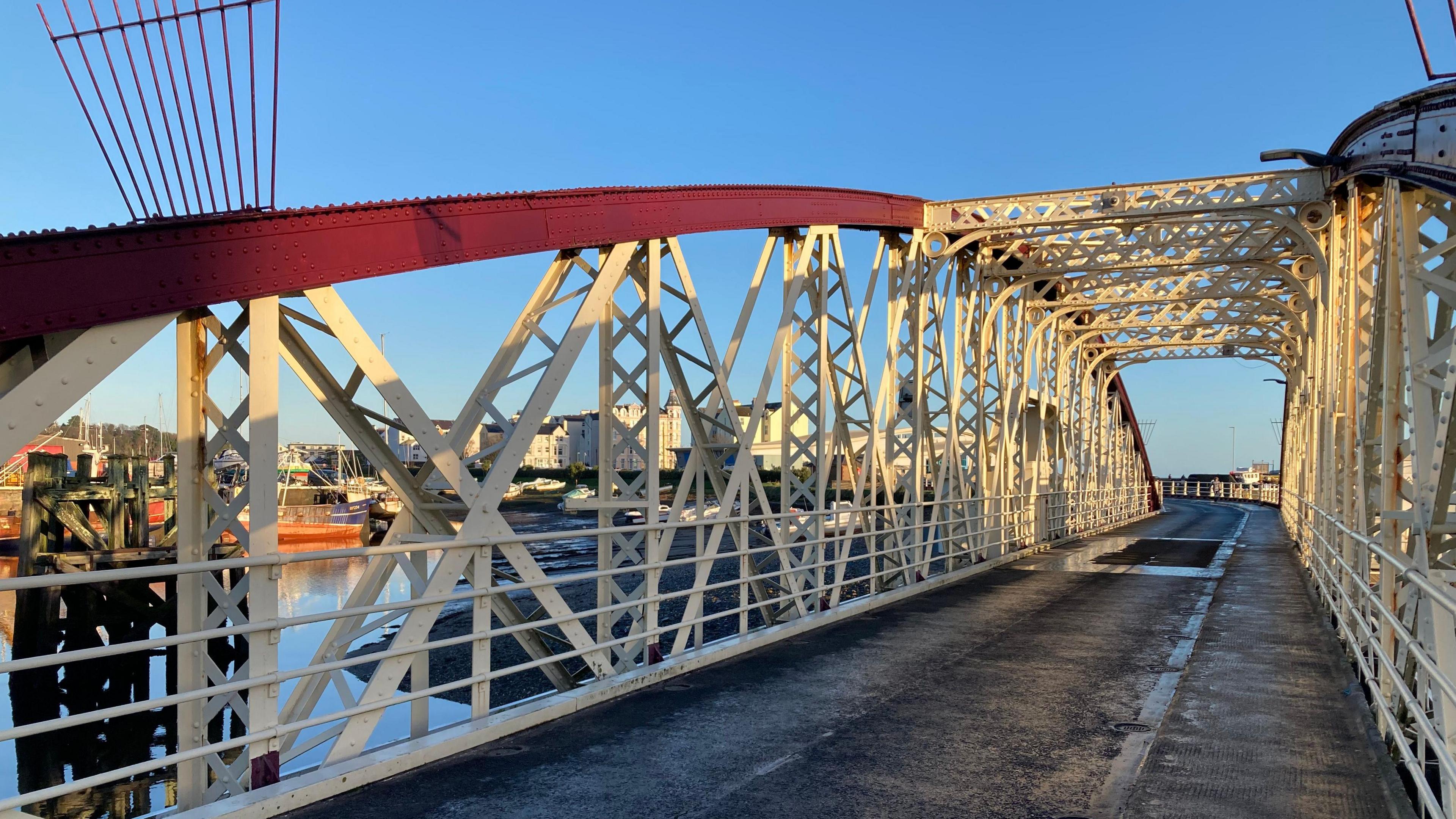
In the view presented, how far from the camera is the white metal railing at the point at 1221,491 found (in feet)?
237

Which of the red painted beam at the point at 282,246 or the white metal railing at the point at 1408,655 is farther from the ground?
the red painted beam at the point at 282,246

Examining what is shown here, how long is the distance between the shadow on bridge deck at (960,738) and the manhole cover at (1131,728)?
7 centimetres

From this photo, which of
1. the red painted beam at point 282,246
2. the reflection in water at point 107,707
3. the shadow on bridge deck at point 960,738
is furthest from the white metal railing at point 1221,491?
the red painted beam at point 282,246

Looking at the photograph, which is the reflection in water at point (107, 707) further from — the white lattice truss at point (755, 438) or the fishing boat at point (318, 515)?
the fishing boat at point (318, 515)

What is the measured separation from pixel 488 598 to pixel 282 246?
249 centimetres

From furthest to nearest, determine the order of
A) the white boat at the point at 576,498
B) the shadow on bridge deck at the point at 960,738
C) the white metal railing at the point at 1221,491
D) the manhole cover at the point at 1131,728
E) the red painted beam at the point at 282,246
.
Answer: the white metal railing at the point at 1221,491 → the white boat at the point at 576,498 → the manhole cover at the point at 1131,728 → the shadow on bridge deck at the point at 960,738 → the red painted beam at the point at 282,246

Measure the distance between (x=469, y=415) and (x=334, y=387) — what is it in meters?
0.95

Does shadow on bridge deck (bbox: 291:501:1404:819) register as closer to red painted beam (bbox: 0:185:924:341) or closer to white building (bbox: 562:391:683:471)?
red painted beam (bbox: 0:185:924:341)

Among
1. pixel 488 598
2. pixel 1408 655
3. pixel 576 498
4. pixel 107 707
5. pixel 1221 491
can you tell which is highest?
pixel 576 498

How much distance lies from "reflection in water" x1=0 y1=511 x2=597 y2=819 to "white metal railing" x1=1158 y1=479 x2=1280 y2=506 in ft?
194

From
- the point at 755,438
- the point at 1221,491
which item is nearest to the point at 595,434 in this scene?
the point at 1221,491

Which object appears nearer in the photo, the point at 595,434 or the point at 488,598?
the point at 488,598

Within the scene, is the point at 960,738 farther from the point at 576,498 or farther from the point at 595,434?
the point at 595,434

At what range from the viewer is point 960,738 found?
264 inches
